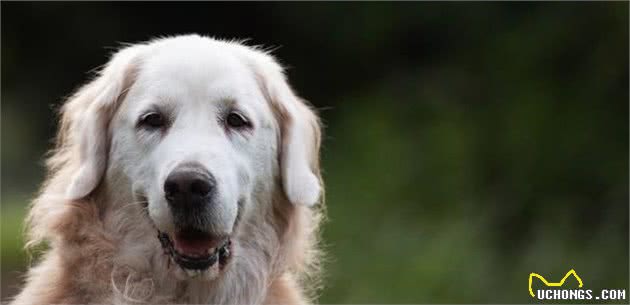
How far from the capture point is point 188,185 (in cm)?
523

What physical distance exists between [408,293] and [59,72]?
7267 mm

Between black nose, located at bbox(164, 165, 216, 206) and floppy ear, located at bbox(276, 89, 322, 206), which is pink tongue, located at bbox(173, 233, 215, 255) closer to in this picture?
black nose, located at bbox(164, 165, 216, 206)

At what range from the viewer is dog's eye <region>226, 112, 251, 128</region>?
560 centimetres

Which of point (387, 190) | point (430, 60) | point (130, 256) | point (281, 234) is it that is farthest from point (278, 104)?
point (430, 60)

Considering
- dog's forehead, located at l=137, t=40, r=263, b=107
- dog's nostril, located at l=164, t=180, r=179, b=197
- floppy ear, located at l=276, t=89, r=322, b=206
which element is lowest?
dog's nostril, located at l=164, t=180, r=179, b=197

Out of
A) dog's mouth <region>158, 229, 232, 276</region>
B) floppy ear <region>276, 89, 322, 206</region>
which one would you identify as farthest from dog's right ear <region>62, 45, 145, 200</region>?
floppy ear <region>276, 89, 322, 206</region>

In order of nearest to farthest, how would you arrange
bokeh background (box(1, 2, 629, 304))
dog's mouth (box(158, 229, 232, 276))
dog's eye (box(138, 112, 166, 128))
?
dog's mouth (box(158, 229, 232, 276)) → dog's eye (box(138, 112, 166, 128)) → bokeh background (box(1, 2, 629, 304))

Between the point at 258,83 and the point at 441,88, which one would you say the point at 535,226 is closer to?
the point at 441,88

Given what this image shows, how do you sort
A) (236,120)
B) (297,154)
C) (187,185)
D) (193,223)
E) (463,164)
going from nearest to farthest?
(187,185)
(193,223)
(236,120)
(297,154)
(463,164)

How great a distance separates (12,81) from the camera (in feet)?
56.9

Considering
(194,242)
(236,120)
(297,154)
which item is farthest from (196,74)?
(194,242)

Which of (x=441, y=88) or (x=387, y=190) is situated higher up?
(x=441, y=88)

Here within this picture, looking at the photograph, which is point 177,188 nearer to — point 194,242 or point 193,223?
point 193,223

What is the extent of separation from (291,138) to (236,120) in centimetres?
37
